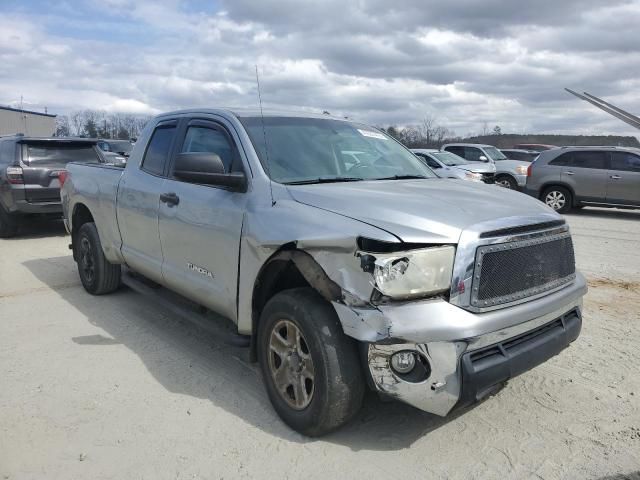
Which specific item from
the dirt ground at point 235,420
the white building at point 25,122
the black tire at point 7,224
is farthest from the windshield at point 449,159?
the white building at point 25,122

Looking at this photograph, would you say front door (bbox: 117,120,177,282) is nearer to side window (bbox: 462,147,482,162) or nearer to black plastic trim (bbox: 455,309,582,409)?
black plastic trim (bbox: 455,309,582,409)

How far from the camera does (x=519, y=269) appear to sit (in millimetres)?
3062

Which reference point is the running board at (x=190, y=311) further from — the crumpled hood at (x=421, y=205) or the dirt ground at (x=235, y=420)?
the crumpled hood at (x=421, y=205)

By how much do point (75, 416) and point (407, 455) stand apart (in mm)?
2067

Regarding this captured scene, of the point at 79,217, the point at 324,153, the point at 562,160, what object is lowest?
the point at 79,217

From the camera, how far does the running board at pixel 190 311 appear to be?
147 inches

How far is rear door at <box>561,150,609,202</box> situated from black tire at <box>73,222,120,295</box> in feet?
39.9

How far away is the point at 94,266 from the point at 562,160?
1259 centimetres

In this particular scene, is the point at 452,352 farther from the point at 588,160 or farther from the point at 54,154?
the point at 588,160

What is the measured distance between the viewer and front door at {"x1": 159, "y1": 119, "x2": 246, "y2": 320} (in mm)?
3654

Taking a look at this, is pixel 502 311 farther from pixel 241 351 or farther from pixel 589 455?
pixel 241 351

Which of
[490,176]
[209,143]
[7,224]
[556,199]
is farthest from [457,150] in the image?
[209,143]

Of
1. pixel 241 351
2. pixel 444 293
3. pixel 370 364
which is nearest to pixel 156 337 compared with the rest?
pixel 241 351

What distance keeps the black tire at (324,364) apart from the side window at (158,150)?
84.9 inches
